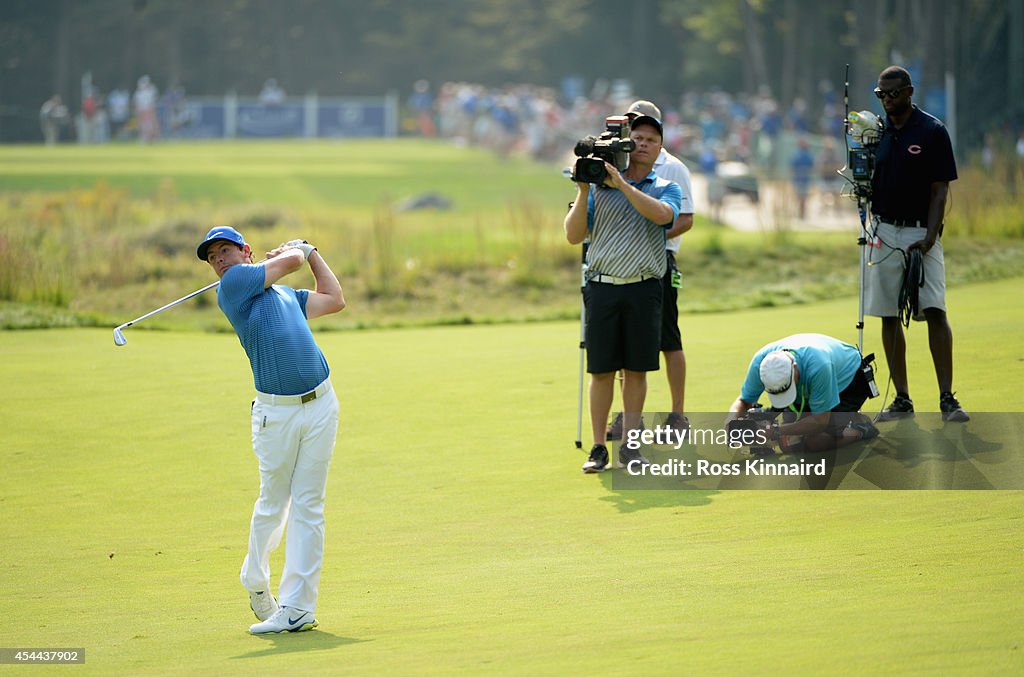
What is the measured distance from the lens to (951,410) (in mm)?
9273

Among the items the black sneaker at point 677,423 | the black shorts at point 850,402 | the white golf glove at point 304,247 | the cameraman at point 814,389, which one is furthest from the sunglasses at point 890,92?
the white golf glove at point 304,247

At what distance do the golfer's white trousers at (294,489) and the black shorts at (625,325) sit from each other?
254 cm

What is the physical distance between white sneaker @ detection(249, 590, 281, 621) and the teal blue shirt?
3.32m

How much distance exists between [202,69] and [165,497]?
84.2 m

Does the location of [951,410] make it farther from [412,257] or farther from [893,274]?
[412,257]

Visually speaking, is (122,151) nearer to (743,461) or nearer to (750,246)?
(750,246)

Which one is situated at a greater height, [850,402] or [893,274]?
[893,274]

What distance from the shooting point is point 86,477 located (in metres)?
9.74

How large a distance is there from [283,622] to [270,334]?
1.23 meters

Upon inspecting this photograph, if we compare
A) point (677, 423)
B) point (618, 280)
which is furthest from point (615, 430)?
point (618, 280)

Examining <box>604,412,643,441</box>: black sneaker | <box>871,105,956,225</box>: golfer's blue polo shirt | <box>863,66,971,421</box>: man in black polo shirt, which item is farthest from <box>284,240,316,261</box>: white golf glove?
<box>871,105,956,225</box>: golfer's blue polo shirt

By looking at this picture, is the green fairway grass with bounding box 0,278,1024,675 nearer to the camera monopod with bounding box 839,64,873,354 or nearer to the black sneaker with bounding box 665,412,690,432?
the black sneaker with bounding box 665,412,690,432

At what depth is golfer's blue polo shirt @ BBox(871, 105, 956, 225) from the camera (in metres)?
9.20

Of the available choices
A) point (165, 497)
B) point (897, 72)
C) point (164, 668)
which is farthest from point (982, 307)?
point (164, 668)
